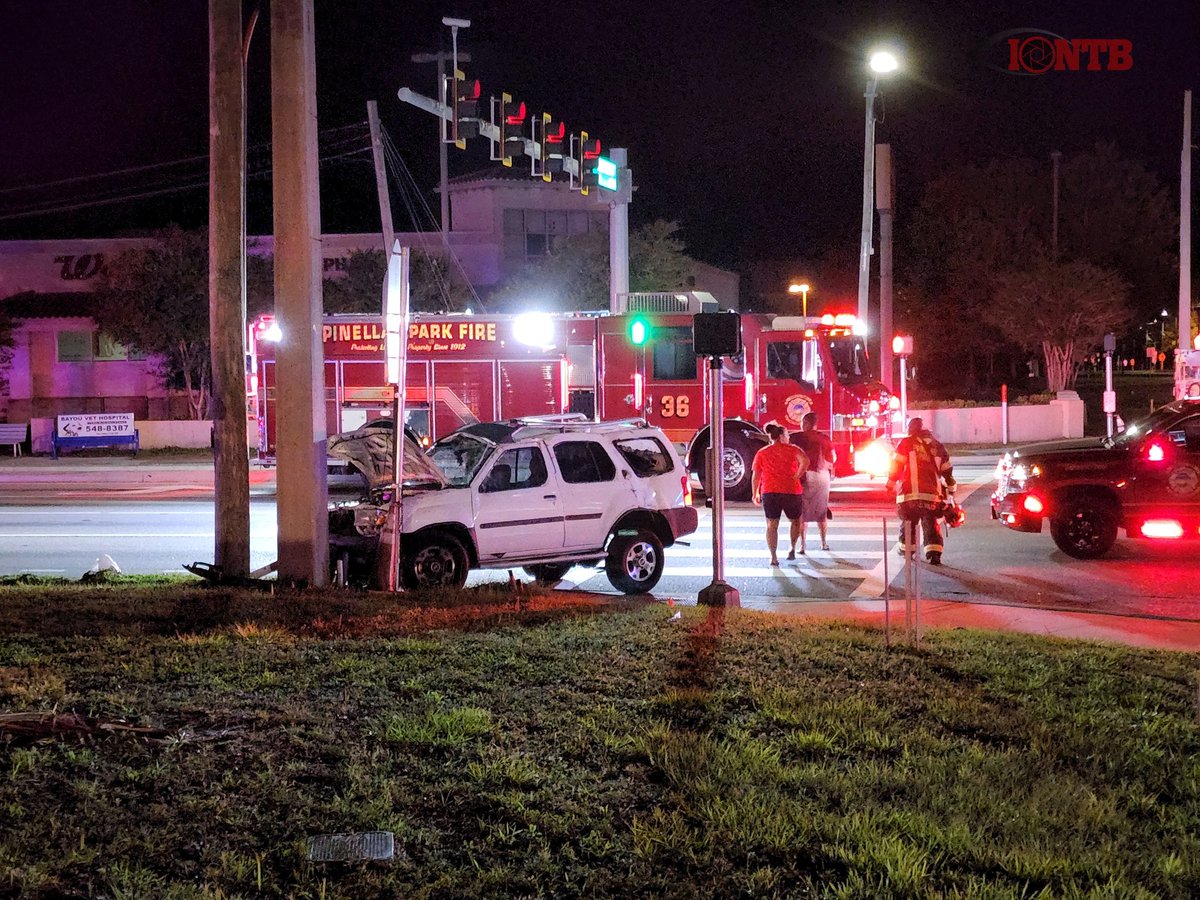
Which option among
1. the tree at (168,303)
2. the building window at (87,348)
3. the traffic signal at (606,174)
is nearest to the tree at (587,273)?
the tree at (168,303)

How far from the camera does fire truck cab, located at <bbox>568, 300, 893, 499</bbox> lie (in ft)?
69.2

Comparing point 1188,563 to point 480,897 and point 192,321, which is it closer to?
point 480,897

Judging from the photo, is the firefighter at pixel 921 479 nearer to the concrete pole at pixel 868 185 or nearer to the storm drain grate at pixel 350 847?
the storm drain grate at pixel 350 847

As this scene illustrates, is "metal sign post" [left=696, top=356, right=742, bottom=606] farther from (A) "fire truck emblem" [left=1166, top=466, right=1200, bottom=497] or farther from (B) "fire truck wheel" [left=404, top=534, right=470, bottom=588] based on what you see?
(A) "fire truck emblem" [left=1166, top=466, right=1200, bottom=497]

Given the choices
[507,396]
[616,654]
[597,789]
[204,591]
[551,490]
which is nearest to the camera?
[597,789]

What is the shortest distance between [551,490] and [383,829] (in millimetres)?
7854

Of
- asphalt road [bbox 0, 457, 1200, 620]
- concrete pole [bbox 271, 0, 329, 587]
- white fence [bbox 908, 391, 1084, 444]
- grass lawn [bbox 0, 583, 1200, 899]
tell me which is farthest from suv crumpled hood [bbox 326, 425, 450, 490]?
white fence [bbox 908, 391, 1084, 444]

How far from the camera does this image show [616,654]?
8.24 meters

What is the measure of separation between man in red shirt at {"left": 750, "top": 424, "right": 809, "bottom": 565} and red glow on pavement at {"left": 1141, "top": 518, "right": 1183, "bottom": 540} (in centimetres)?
393

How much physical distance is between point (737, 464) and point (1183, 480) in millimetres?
7899

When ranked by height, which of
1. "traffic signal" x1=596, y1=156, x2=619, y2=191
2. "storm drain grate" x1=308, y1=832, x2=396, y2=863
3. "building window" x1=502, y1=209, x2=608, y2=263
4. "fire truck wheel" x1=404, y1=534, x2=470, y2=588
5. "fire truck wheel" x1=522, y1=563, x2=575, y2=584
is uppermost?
"building window" x1=502, y1=209, x2=608, y2=263

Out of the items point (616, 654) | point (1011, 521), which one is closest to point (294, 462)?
point (616, 654)

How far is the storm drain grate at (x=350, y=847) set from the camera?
4.69 m

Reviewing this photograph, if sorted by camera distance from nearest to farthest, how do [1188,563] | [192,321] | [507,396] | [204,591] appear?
[204,591] → [1188,563] → [507,396] → [192,321]
